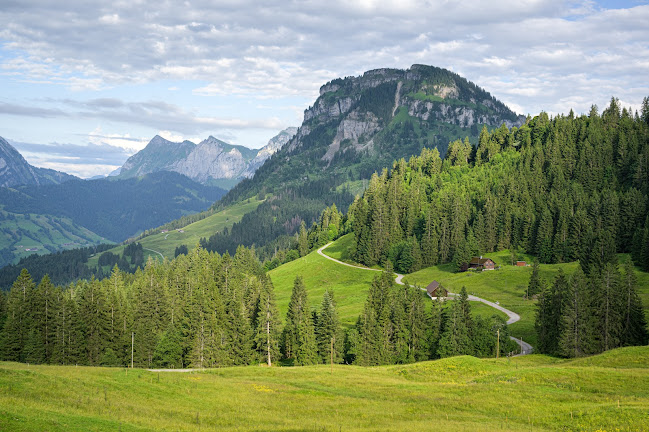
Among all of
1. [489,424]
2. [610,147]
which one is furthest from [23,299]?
[610,147]

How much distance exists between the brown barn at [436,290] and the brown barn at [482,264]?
27.3 m

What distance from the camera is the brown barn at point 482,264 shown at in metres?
162

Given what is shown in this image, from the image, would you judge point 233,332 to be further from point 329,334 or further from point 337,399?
point 337,399

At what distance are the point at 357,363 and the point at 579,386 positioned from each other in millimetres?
45677

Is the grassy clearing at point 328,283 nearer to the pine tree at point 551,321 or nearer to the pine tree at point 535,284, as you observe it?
the pine tree at point 535,284

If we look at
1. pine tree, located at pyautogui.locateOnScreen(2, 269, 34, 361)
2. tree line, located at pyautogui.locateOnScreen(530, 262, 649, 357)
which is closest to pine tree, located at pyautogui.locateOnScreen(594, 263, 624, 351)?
tree line, located at pyautogui.locateOnScreen(530, 262, 649, 357)

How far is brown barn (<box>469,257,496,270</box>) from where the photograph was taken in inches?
6378

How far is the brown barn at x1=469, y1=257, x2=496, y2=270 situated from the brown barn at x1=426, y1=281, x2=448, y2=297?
27.3 m

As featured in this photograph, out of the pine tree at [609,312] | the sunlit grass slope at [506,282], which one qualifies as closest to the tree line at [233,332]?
the sunlit grass slope at [506,282]

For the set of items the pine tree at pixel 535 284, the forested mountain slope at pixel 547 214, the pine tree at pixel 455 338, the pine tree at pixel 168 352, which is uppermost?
the forested mountain slope at pixel 547 214

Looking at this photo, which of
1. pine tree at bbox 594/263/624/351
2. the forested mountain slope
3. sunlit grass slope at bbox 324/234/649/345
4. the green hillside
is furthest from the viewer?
the forested mountain slope

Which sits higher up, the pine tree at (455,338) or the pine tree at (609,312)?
the pine tree at (609,312)

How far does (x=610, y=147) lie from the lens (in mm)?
191375

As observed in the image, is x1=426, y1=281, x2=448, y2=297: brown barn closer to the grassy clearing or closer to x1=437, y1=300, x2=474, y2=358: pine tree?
the grassy clearing
